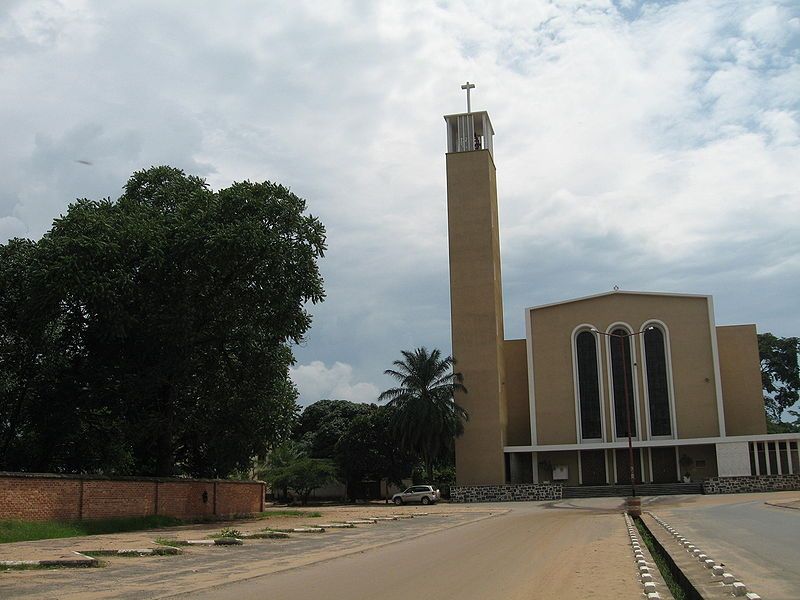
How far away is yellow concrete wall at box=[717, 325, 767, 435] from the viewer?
56.8m

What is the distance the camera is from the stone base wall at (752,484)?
49594 mm

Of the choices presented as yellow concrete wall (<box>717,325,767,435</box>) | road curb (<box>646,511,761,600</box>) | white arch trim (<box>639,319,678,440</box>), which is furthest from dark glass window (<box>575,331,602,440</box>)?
road curb (<box>646,511,761,600</box>)

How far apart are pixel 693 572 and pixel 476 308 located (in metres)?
46.5

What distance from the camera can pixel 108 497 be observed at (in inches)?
971

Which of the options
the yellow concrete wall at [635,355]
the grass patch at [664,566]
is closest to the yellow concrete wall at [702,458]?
the yellow concrete wall at [635,355]

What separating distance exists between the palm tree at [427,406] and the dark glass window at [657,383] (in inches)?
512

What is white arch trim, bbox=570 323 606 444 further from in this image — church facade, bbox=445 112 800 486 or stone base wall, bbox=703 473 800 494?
stone base wall, bbox=703 473 800 494

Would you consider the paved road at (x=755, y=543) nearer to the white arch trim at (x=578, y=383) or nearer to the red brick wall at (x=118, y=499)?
the red brick wall at (x=118, y=499)

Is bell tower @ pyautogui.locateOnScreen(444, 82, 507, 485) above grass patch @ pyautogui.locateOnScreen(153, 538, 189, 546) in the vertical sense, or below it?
above

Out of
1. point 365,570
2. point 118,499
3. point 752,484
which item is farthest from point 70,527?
point 752,484

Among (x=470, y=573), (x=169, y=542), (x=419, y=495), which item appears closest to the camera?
(x=470, y=573)

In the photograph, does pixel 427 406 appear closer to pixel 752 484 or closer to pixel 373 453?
pixel 373 453

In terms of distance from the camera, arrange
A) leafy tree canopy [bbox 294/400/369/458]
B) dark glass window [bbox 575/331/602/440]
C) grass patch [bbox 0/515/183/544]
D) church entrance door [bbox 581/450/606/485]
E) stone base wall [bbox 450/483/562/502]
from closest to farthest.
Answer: grass patch [bbox 0/515/183/544], stone base wall [bbox 450/483/562/502], church entrance door [bbox 581/450/606/485], dark glass window [bbox 575/331/602/440], leafy tree canopy [bbox 294/400/369/458]

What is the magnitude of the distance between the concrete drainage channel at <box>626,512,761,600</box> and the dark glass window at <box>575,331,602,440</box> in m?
38.5
